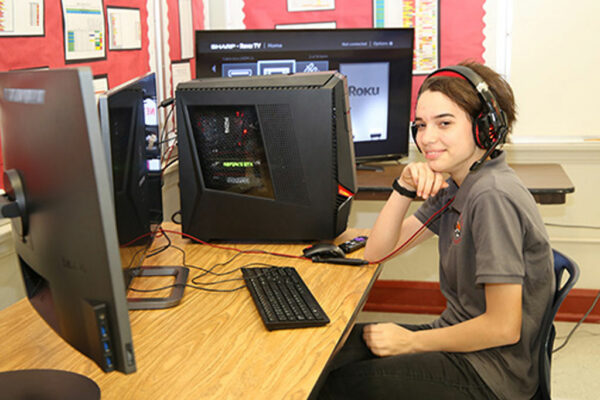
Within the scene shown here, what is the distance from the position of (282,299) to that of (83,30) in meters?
1.11

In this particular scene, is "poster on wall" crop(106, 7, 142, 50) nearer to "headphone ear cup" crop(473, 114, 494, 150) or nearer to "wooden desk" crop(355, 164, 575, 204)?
"wooden desk" crop(355, 164, 575, 204)

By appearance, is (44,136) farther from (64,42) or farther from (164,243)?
(64,42)

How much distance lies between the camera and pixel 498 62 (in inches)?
106

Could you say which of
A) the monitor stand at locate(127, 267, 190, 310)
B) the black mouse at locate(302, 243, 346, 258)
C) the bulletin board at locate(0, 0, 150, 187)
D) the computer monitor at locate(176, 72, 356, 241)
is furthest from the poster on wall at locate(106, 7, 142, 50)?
the black mouse at locate(302, 243, 346, 258)

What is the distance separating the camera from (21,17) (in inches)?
63.4

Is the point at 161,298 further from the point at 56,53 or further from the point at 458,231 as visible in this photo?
the point at 56,53

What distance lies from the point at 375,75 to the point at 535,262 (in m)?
1.29

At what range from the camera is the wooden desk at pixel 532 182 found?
2.10 meters

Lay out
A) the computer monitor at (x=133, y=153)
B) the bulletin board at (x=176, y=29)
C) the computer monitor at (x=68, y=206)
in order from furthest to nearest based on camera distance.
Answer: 1. the bulletin board at (x=176, y=29)
2. the computer monitor at (x=133, y=153)
3. the computer monitor at (x=68, y=206)

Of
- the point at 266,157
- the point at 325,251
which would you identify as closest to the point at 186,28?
the point at 266,157

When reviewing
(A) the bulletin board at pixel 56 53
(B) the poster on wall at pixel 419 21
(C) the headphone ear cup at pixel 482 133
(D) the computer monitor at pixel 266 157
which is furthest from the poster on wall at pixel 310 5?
(C) the headphone ear cup at pixel 482 133

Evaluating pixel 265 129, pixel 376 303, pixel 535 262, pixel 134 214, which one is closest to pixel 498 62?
pixel 376 303

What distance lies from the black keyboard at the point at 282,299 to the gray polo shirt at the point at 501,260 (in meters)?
0.33

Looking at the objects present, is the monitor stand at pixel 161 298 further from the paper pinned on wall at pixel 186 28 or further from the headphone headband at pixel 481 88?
the paper pinned on wall at pixel 186 28
